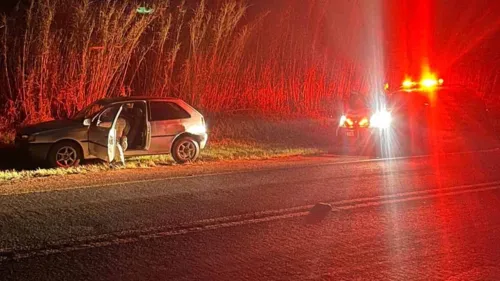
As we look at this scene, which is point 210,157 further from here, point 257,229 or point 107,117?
point 257,229

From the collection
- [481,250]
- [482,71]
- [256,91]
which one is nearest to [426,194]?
[481,250]

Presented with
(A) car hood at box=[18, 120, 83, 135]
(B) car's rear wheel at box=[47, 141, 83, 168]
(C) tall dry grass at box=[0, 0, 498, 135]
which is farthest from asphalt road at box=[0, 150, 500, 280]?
(C) tall dry grass at box=[0, 0, 498, 135]

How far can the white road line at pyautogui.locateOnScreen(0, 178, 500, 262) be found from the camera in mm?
6031

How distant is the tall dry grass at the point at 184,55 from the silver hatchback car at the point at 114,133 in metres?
3.09

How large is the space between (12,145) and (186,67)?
17.3ft

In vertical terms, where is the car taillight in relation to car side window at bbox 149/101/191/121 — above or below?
below

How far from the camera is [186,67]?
17156 millimetres

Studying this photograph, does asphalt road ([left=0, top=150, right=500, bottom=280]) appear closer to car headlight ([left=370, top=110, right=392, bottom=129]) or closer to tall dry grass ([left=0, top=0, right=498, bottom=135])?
car headlight ([left=370, top=110, right=392, bottom=129])

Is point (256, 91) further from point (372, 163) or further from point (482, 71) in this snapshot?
point (482, 71)

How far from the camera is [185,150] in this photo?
42.1ft

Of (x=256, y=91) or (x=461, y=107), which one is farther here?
(x=256, y=91)

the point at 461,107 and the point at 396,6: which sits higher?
the point at 396,6

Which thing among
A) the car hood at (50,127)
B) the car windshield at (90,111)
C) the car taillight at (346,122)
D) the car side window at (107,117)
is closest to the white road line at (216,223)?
the car side window at (107,117)

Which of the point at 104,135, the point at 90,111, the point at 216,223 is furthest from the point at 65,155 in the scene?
the point at 216,223
